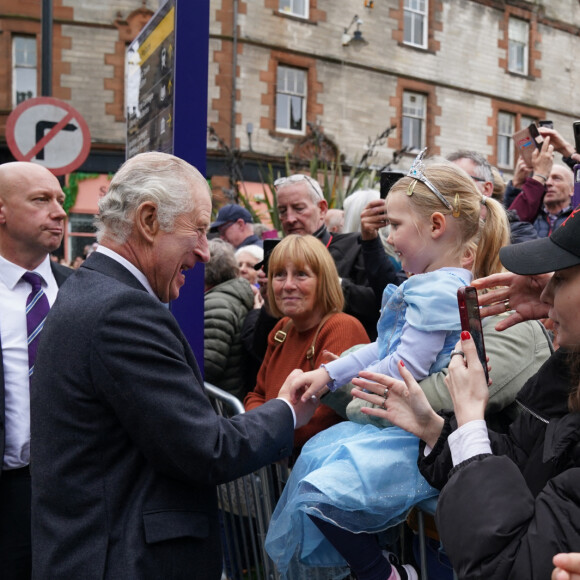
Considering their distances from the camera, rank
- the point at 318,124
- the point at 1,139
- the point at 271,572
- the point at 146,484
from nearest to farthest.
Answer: the point at 146,484 → the point at 271,572 → the point at 1,139 → the point at 318,124

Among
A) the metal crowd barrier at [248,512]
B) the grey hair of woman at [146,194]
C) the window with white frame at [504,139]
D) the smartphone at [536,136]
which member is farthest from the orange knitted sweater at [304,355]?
the window with white frame at [504,139]

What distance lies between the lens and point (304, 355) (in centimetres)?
312

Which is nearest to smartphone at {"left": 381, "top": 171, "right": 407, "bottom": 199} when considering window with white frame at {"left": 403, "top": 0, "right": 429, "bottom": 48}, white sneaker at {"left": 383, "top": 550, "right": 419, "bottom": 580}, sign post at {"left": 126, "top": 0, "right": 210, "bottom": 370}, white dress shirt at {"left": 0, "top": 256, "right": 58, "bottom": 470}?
sign post at {"left": 126, "top": 0, "right": 210, "bottom": 370}

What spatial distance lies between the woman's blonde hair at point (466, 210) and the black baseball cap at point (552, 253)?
757 millimetres

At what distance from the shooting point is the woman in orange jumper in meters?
3.08

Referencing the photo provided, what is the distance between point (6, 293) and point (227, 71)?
1510 centimetres

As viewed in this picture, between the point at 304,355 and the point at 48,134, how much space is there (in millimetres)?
4214

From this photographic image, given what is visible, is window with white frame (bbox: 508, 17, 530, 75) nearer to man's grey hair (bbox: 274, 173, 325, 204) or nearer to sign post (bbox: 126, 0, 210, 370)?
man's grey hair (bbox: 274, 173, 325, 204)

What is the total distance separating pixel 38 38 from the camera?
16531 mm

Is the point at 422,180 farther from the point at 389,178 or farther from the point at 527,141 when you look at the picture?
the point at 527,141

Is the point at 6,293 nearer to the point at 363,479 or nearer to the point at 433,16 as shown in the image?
the point at 363,479

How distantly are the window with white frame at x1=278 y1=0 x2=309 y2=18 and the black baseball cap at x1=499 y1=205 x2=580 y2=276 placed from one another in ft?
58.8

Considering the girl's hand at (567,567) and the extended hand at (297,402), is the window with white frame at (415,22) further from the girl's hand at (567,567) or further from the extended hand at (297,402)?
the girl's hand at (567,567)

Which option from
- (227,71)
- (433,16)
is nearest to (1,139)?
(227,71)
